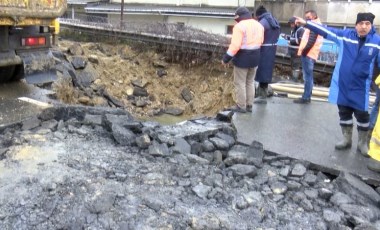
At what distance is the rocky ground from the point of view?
3.56 meters

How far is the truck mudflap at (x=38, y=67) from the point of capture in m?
7.29

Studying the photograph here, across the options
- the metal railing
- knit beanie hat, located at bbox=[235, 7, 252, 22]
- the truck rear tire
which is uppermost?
knit beanie hat, located at bbox=[235, 7, 252, 22]

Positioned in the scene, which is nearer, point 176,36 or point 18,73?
point 18,73

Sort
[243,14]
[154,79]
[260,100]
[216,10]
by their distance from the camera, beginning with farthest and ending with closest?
[216,10], [154,79], [260,100], [243,14]

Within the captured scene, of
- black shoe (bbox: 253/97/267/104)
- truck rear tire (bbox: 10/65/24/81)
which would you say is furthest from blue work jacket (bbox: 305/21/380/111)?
truck rear tire (bbox: 10/65/24/81)

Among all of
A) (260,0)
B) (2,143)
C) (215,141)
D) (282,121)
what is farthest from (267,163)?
(260,0)

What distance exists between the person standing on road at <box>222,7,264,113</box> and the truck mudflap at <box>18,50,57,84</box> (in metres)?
3.48

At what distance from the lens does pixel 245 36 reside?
248 inches

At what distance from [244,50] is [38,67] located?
12.6ft

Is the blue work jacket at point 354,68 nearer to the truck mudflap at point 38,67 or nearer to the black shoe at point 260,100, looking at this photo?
the black shoe at point 260,100

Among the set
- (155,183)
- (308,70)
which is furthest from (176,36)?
(155,183)

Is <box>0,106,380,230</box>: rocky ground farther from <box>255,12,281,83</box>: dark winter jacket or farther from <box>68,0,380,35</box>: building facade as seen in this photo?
<box>68,0,380,35</box>: building facade

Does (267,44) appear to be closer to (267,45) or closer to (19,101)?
(267,45)

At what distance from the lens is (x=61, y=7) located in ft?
24.4
